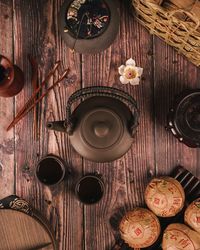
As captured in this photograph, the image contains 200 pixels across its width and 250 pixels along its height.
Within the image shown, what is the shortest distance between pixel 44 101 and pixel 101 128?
37 centimetres

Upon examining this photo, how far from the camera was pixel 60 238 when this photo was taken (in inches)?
76.6

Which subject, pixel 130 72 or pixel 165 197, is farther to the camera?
pixel 130 72

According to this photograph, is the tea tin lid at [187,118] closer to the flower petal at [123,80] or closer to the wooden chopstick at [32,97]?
the flower petal at [123,80]

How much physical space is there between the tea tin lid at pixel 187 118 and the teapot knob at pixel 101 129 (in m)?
0.29

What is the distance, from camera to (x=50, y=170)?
189 centimetres

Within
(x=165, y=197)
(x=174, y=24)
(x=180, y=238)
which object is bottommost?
(x=180, y=238)

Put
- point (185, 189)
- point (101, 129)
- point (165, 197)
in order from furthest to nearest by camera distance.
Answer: point (185, 189), point (165, 197), point (101, 129)

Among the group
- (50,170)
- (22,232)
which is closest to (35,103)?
(50,170)

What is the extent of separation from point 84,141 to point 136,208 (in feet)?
1.13

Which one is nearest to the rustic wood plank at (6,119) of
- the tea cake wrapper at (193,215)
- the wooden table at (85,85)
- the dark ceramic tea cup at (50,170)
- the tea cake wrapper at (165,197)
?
the wooden table at (85,85)

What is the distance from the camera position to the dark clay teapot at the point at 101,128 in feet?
5.43

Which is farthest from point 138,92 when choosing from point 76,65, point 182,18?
point 182,18

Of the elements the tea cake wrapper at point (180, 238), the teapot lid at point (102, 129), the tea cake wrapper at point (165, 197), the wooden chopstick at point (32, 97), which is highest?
the wooden chopstick at point (32, 97)

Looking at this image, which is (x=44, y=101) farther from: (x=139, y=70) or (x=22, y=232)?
(x=22, y=232)
